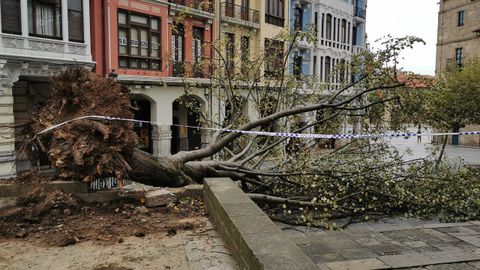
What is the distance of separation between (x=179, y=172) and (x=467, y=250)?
5255mm

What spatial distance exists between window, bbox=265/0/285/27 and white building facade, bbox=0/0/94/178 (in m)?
11.4

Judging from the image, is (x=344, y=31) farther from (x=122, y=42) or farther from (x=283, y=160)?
(x=283, y=160)

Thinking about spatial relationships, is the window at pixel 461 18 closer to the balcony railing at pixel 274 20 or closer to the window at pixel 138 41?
the balcony railing at pixel 274 20

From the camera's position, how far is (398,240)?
7832 mm

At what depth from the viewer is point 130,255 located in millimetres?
4480

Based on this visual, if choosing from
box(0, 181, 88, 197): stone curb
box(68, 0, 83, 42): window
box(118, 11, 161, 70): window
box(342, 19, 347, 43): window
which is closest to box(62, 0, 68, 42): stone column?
box(68, 0, 83, 42): window

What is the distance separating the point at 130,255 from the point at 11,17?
12432 mm

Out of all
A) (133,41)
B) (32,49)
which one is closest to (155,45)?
(133,41)

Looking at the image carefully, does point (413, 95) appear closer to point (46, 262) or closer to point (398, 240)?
point (398, 240)

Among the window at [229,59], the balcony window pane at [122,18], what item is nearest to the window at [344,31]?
the window at [229,59]

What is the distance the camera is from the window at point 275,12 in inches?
964

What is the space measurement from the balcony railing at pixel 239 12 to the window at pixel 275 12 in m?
1.12

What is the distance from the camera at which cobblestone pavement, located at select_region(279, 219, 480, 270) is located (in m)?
6.24

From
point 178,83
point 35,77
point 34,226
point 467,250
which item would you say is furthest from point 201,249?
point 178,83
